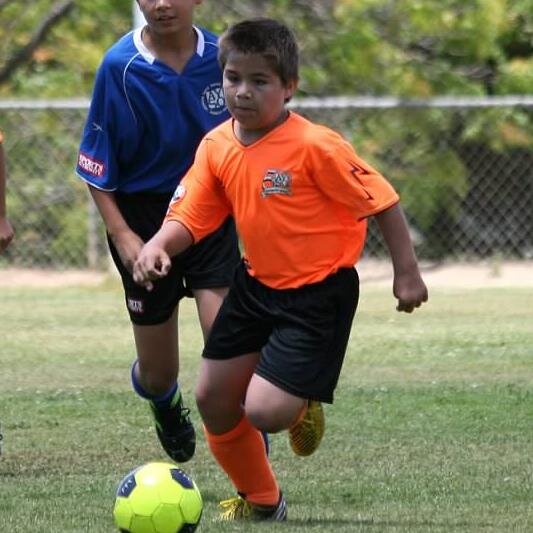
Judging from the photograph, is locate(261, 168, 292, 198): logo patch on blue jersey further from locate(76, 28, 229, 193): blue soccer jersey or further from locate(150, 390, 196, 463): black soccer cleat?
locate(150, 390, 196, 463): black soccer cleat

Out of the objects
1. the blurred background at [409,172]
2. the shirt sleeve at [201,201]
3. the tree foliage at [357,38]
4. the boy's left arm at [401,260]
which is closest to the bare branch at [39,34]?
the tree foliage at [357,38]

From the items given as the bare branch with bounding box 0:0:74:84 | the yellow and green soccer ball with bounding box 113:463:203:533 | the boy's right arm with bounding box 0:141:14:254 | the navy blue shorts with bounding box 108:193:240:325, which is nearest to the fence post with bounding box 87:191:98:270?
the bare branch with bounding box 0:0:74:84

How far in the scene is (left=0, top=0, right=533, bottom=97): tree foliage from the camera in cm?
1991

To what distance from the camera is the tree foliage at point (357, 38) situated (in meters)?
19.9

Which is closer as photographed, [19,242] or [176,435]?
[176,435]

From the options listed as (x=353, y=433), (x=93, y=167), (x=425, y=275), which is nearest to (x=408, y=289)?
(x=93, y=167)

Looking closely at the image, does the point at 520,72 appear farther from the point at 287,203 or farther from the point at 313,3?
the point at 287,203

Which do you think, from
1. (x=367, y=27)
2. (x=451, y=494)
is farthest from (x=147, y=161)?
(x=367, y=27)

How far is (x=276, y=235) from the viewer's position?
5.27m

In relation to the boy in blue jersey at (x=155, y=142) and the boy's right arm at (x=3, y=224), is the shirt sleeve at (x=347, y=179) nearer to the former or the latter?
the boy in blue jersey at (x=155, y=142)

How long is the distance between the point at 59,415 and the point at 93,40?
13.1 m

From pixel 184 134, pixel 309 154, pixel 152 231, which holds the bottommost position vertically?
pixel 152 231

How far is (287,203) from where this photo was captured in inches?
206

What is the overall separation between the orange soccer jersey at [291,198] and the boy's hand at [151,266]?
0.27 metres
